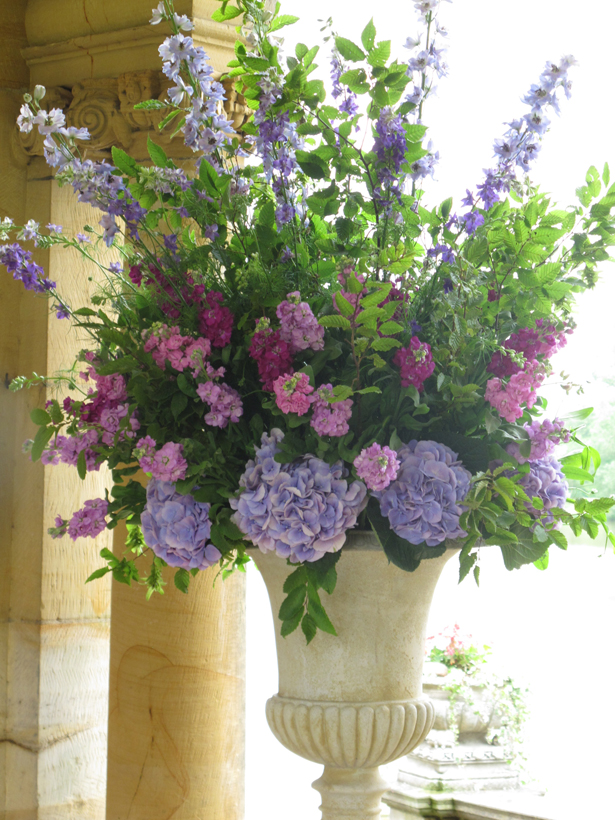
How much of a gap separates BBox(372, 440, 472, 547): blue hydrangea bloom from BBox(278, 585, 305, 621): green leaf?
0.13 meters

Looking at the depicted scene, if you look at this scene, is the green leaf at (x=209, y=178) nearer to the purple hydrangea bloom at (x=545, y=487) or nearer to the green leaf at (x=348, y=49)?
the green leaf at (x=348, y=49)

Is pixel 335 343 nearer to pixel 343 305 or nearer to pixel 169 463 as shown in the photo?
pixel 343 305

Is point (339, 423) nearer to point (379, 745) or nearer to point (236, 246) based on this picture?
point (236, 246)

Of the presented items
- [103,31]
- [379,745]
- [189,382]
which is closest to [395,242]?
[189,382]

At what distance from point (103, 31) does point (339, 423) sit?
1.69 m

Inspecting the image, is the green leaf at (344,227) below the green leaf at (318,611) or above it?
above

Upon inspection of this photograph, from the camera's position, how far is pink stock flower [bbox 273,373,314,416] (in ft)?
2.83

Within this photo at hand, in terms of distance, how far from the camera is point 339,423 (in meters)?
0.89

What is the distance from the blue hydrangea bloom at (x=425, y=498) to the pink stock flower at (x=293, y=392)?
0.46 ft

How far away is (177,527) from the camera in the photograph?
37.5 inches

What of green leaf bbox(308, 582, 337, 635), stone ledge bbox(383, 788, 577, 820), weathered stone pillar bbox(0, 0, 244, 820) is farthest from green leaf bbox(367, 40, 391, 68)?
stone ledge bbox(383, 788, 577, 820)

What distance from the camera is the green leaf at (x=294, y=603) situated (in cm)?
92

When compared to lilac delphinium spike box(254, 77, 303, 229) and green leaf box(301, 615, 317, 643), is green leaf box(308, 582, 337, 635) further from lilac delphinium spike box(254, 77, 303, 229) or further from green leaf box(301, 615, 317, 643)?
lilac delphinium spike box(254, 77, 303, 229)

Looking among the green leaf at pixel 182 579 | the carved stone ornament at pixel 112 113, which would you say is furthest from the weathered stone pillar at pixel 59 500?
the green leaf at pixel 182 579
